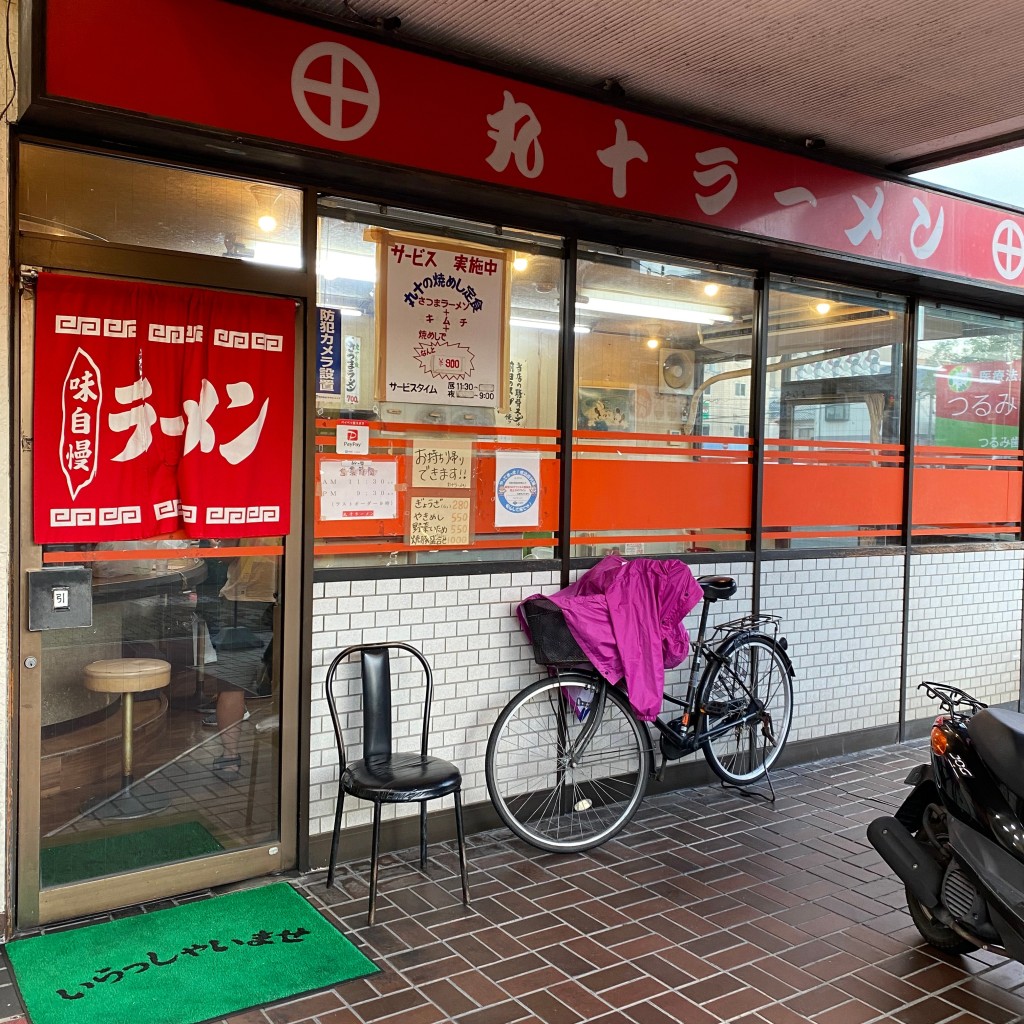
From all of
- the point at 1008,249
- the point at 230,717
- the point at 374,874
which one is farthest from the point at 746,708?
the point at 1008,249

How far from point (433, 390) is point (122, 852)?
248 cm

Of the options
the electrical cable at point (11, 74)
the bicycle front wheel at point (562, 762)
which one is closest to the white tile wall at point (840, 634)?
the bicycle front wheel at point (562, 762)

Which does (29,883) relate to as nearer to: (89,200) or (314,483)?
(314,483)

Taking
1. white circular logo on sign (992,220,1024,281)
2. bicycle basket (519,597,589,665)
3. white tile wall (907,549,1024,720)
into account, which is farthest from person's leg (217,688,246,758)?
white circular logo on sign (992,220,1024,281)

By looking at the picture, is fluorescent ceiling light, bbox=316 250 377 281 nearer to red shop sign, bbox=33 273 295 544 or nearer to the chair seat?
red shop sign, bbox=33 273 295 544

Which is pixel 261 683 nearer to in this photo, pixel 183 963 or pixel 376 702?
pixel 376 702

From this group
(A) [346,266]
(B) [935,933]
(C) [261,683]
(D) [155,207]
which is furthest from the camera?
(A) [346,266]

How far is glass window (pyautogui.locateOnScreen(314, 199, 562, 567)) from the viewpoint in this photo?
465 cm

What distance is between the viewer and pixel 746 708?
5762mm

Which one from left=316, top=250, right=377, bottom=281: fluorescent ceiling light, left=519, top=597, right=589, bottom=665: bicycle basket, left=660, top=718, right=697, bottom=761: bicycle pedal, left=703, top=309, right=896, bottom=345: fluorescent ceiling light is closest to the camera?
left=316, top=250, right=377, bottom=281: fluorescent ceiling light

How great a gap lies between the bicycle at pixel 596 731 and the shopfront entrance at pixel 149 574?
117cm

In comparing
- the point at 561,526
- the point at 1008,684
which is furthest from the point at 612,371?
the point at 1008,684

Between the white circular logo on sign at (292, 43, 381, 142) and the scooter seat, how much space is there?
10.8 feet

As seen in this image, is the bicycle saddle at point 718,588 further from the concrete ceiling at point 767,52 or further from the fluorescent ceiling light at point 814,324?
the concrete ceiling at point 767,52
